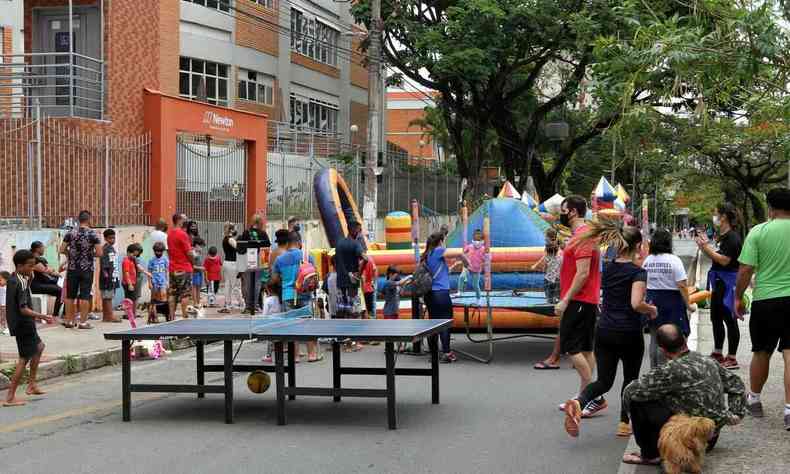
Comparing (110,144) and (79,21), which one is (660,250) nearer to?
(110,144)

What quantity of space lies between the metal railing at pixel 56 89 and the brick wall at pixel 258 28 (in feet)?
53.9

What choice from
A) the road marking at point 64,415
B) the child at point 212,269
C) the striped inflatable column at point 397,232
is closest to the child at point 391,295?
the road marking at point 64,415

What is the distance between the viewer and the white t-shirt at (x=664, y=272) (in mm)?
10711

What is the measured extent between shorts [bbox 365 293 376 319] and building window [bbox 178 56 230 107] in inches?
862

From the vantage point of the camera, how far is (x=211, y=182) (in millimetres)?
25391

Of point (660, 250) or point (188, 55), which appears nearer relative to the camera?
point (660, 250)

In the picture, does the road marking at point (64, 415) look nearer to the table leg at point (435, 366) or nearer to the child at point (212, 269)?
the table leg at point (435, 366)

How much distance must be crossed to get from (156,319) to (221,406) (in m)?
7.70

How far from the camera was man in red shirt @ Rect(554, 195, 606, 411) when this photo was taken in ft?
29.7

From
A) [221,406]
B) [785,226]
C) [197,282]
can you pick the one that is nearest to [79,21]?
[197,282]

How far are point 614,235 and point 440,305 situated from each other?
5.14m

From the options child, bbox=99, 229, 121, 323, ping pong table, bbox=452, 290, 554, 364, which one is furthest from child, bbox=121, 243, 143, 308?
ping pong table, bbox=452, 290, 554, 364

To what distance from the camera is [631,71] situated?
991 cm

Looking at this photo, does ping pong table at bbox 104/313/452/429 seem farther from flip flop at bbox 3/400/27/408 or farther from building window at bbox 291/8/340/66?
building window at bbox 291/8/340/66
